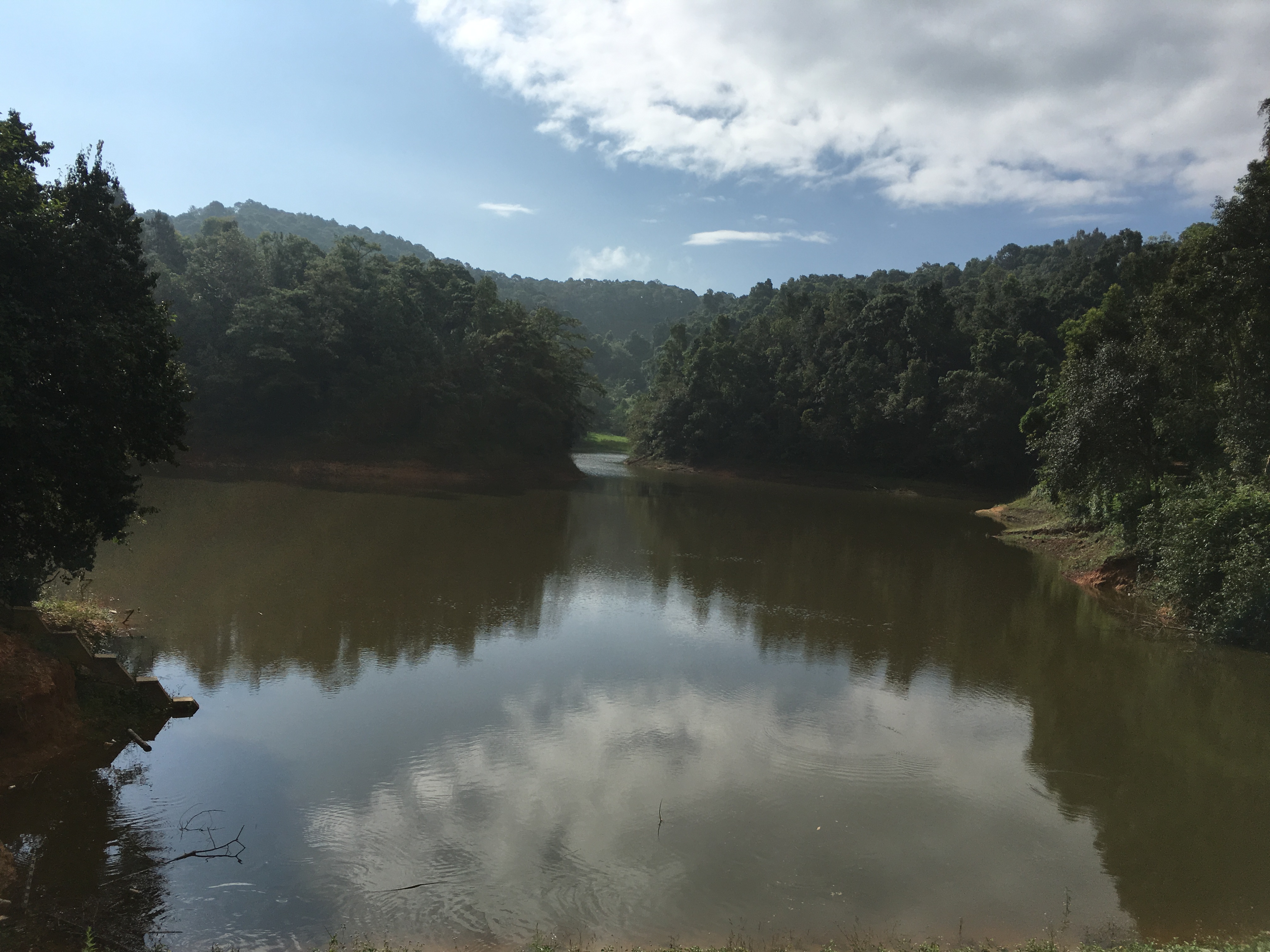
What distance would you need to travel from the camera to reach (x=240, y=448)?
37.7m

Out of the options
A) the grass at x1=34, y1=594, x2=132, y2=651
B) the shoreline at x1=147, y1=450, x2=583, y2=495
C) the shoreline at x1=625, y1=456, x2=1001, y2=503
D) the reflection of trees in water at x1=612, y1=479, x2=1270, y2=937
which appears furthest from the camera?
the shoreline at x1=625, y1=456, x2=1001, y2=503

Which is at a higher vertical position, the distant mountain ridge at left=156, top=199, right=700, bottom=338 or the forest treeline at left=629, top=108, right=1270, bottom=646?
the distant mountain ridge at left=156, top=199, right=700, bottom=338

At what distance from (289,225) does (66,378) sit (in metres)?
121

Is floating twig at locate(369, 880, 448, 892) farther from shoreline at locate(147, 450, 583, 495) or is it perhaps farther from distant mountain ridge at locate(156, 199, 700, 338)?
distant mountain ridge at locate(156, 199, 700, 338)

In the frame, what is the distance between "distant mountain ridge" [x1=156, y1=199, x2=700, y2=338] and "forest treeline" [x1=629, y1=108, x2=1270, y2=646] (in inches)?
1038

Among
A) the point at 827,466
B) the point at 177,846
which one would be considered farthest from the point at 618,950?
the point at 827,466

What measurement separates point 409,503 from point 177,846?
921 inches

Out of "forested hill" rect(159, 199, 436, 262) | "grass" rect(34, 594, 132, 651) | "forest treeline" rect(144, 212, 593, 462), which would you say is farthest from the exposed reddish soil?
"forested hill" rect(159, 199, 436, 262)

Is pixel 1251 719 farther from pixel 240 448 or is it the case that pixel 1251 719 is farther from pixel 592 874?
pixel 240 448

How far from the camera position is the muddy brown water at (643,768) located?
21.3 feet

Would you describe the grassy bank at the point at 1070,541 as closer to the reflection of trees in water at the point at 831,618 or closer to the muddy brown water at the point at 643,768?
the reflection of trees in water at the point at 831,618

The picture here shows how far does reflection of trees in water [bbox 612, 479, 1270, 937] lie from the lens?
25.4 ft

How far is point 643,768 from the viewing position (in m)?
9.00

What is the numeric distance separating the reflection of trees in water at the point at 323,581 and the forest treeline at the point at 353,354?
11655mm
